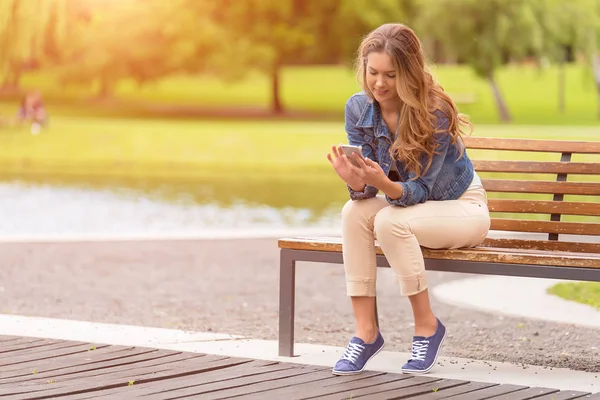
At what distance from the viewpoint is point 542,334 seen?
5707 mm

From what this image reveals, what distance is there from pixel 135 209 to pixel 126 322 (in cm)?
924

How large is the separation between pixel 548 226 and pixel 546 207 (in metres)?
0.08

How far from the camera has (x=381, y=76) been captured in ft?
13.8

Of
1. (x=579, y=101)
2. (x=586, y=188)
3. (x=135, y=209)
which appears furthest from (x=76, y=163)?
(x=579, y=101)

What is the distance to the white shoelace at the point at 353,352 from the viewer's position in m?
4.21

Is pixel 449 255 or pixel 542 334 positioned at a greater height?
pixel 449 255

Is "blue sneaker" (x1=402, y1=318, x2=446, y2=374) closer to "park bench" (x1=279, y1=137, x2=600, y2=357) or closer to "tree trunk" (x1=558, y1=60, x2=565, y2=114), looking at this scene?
"park bench" (x1=279, y1=137, x2=600, y2=357)

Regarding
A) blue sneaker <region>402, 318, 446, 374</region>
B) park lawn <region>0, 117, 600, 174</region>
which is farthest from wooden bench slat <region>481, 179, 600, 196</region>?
park lawn <region>0, 117, 600, 174</region>

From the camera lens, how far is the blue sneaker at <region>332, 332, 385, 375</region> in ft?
13.7

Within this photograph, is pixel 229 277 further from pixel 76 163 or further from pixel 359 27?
pixel 359 27

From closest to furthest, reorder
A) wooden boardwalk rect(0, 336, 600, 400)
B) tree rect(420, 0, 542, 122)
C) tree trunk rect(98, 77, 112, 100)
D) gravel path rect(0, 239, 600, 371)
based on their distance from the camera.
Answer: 1. wooden boardwalk rect(0, 336, 600, 400)
2. gravel path rect(0, 239, 600, 371)
3. tree rect(420, 0, 542, 122)
4. tree trunk rect(98, 77, 112, 100)

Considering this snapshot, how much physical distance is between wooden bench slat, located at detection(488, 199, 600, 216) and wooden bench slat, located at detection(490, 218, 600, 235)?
47 mm

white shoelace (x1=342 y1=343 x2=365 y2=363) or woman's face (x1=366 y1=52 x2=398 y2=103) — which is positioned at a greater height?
woman's face (x1=366 y1=52 x2=398 y2=103)

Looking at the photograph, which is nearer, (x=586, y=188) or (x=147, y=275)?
(x=586, y=188)
